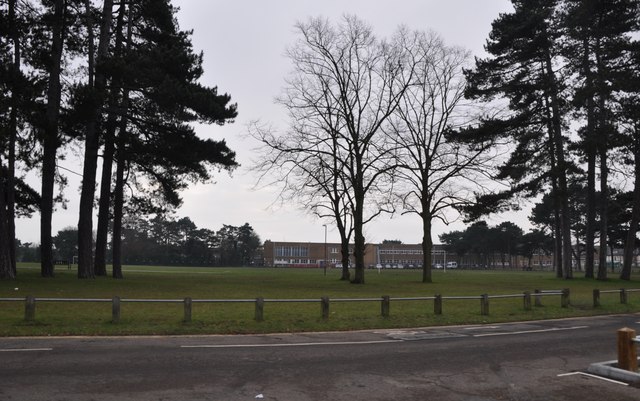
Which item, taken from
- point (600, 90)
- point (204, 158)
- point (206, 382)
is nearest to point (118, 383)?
point (206, 382)

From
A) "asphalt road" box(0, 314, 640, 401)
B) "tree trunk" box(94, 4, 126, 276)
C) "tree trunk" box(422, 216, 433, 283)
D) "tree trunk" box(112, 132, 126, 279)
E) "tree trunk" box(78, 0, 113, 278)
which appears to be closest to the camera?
"asphalt road" box(0, 314, 640, 401)

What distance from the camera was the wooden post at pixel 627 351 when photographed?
→ 27.8ft

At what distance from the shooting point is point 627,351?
8570 mm

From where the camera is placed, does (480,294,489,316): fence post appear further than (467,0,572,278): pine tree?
No

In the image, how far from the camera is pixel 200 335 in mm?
13039

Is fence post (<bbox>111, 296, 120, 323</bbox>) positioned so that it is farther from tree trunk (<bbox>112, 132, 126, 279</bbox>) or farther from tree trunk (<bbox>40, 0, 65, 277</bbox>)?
tree trunk (<bbox>112, 132, 126, 279</bbox>)

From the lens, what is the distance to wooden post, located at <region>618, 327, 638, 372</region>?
848 cm

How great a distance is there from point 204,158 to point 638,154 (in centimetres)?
3217

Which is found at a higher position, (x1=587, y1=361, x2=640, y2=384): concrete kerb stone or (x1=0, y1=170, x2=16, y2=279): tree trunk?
(x1=0, y1=170, x2=16, y2=279): tree trunk

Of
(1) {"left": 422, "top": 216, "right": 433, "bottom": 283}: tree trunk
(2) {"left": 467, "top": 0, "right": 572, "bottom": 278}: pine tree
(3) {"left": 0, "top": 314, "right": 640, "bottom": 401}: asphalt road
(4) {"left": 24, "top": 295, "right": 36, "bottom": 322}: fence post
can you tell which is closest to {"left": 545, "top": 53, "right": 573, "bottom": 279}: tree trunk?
(2) {"left": 467, "top": 0, "right": 572, "bottom": 278}: pine tree

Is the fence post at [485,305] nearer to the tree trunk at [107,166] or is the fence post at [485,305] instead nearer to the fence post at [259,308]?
the fence post at [259,308]

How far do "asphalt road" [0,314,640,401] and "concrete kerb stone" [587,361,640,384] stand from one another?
0.28 meters

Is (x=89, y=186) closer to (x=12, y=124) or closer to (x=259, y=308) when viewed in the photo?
(x=12, y=124)

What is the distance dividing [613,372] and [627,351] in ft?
1.27
